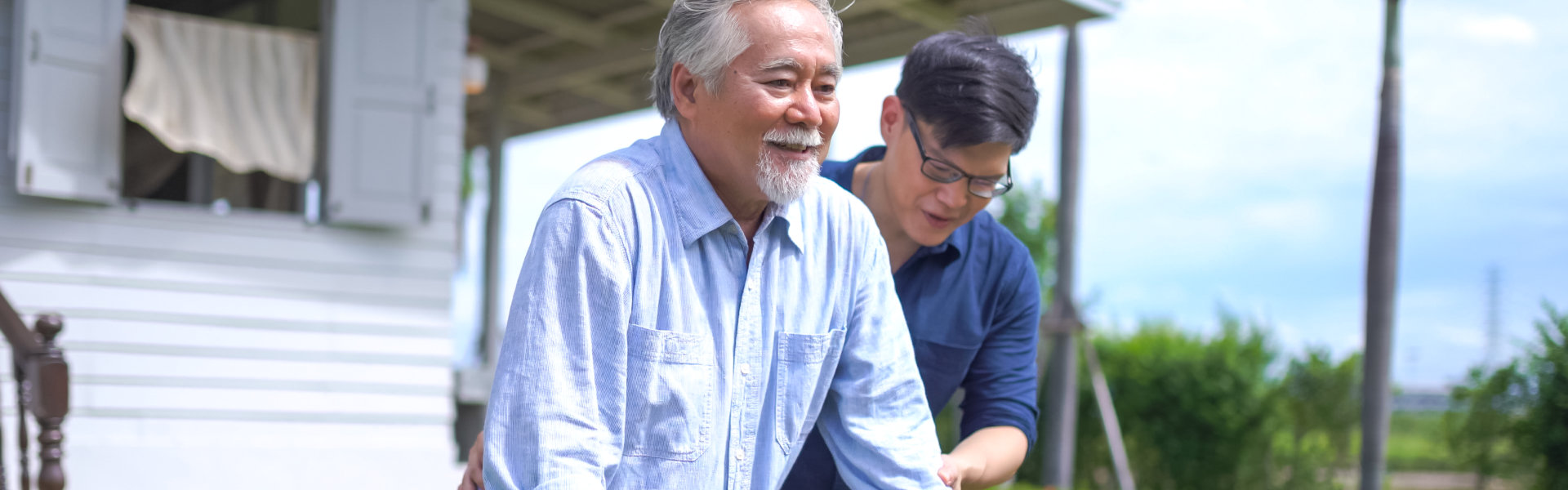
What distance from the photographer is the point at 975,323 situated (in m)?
2.16

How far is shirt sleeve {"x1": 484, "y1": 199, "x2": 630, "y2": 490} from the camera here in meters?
1.34

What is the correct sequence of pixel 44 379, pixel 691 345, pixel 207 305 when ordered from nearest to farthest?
pixel 691 345, pixel 44 379, pixel 207 305

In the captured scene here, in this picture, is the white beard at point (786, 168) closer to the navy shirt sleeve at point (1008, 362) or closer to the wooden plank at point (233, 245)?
the navy shirt sleeve at point (1008, 362)

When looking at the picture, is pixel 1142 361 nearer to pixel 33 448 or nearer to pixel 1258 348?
pixel 1258 348

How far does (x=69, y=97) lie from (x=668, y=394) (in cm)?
463

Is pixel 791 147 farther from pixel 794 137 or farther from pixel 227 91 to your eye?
pixel 227 91

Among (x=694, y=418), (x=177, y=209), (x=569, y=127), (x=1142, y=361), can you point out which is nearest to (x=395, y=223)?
(x=177, y=209)

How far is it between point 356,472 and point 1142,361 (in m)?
9.75

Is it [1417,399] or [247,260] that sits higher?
[247,260]

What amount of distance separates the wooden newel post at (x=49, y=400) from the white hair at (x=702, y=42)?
9.41 feet

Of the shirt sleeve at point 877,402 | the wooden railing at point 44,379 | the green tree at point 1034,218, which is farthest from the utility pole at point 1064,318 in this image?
the green tree at point 1034,218

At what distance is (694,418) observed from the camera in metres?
1.48

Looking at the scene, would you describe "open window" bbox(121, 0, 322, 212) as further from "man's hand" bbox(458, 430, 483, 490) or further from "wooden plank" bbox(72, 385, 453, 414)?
"man's hand" bbox(458, 430, 483, 490)

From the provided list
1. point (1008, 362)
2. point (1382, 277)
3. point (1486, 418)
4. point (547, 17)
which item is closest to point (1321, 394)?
point (1486, 418)
